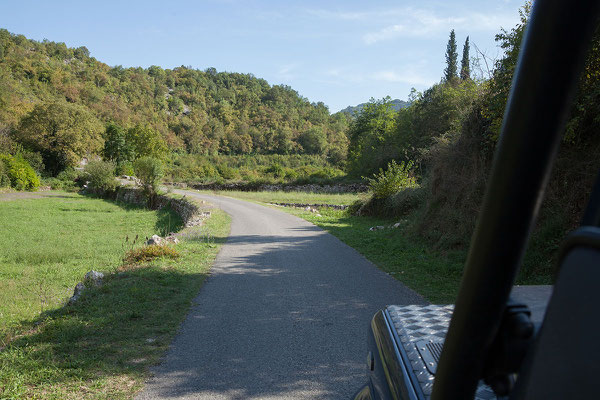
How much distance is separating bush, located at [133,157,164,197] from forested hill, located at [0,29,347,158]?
4651 cm

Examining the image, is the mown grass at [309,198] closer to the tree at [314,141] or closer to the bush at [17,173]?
the bush at [17,173]

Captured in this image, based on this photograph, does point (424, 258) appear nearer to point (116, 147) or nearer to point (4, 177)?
point (4, 177)

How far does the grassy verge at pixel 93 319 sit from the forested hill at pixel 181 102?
6445 centimetres

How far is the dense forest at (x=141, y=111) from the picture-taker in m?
48.3

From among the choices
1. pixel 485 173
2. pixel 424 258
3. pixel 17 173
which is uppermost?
pixel 485 173

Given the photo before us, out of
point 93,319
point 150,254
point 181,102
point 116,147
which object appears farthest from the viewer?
point 181,102

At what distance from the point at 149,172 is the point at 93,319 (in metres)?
24.8

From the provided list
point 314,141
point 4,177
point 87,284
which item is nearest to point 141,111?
point 314,141

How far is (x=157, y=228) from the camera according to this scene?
18703 millimetres

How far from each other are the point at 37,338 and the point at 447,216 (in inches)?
360

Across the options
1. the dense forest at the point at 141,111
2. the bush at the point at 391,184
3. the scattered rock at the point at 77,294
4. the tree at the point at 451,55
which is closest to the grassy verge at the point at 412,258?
the bush at the point at 391,184

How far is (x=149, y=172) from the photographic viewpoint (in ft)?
93.3

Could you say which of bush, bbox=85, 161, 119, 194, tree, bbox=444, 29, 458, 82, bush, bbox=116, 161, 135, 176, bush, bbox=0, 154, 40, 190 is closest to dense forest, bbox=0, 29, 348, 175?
bush, bbox=116, 161, 135, 176

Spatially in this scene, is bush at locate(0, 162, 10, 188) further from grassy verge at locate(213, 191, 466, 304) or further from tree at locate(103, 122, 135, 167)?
grassy verge at locate(213, 191, 466, 304)
